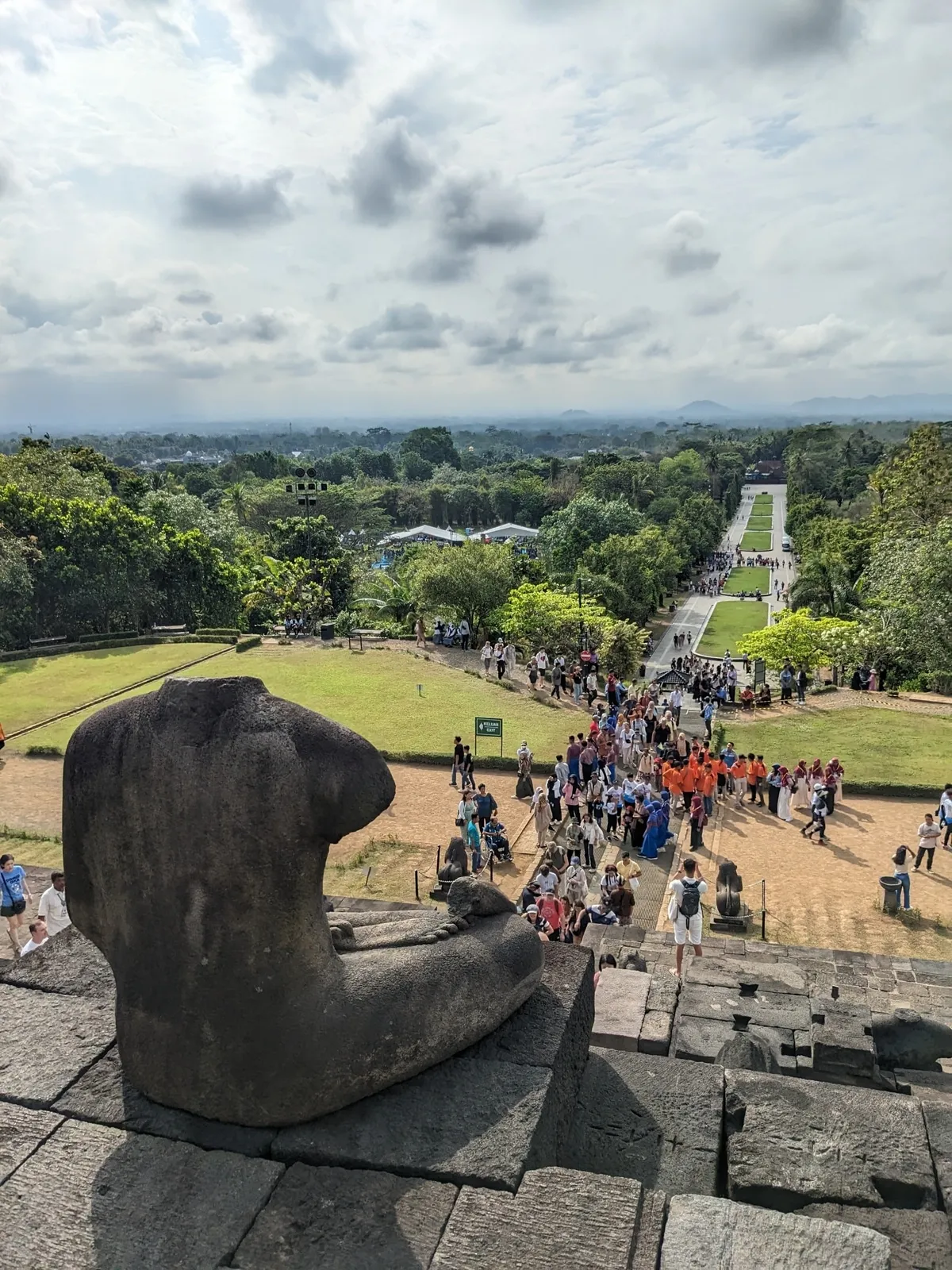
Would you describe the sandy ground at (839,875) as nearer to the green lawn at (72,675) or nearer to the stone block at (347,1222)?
the stone block at (347,1222)

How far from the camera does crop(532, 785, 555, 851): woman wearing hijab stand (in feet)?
44.3

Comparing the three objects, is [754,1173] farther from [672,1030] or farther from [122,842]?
[122,842]

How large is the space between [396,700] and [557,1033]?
17.3m

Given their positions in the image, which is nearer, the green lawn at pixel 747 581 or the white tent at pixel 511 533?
the green lawn at pixel 747 581

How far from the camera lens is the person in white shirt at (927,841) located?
480 inches

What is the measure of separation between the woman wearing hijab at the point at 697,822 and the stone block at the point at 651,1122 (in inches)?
361

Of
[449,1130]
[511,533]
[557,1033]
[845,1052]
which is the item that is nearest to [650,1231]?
[449,1130]

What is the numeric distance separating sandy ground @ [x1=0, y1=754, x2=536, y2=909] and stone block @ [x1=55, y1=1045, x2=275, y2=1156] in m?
7.00

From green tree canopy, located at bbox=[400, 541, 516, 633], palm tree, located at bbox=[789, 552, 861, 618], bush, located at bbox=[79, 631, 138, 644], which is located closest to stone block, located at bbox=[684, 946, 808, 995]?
green tree canopy, located at bbox=[400, 541, 516, 633]

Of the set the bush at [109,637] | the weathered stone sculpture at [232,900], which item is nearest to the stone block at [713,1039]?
the weathered stone sculpture at [232,900]

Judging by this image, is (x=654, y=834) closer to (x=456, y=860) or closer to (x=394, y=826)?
(x=456, y=860)

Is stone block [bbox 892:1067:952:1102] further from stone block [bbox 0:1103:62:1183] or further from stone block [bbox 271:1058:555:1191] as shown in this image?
stone block [bbox 0:1103:62:1183]

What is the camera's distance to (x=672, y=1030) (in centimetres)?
612

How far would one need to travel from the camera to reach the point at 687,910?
873 centimetres
